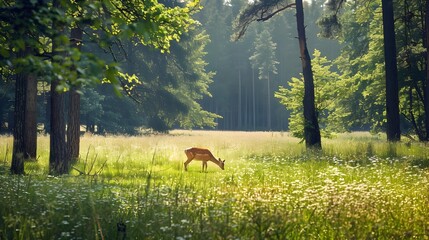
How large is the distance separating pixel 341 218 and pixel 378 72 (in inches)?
778

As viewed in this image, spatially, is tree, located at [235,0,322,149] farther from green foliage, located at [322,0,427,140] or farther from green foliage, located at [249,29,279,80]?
green foliage, located at [249,29,279,80]

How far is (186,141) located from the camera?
2470 centimetres

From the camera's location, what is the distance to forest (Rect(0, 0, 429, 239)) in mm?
4566

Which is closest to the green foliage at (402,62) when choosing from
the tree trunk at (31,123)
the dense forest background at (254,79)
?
the dense forest background at (254,79)

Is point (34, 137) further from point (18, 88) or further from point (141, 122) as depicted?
point (141, 122)

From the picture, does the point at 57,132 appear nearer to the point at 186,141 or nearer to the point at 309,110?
the point at 309,110

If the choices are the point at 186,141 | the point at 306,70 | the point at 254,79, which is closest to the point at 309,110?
the point at 306,70

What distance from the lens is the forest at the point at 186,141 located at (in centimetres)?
457

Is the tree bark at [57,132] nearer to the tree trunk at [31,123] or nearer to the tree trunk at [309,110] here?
the tree trunk at [31,123]

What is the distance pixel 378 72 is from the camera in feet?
76.9

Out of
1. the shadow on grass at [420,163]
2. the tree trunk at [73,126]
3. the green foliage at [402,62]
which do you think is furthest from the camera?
the green foliage at [402,62]

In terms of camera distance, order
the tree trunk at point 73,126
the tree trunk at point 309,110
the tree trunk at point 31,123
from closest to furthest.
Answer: the tree trunk at point 31,123
the tree trunk at point 73,126
the tree trunk at point 309,110

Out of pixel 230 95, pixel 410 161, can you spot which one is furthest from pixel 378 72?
pixel 230 95

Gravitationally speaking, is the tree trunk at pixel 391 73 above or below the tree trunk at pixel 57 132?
above
